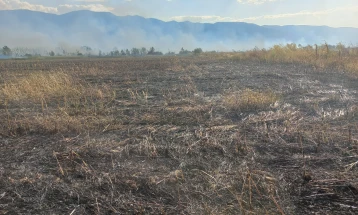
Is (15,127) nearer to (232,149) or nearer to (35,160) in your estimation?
(35,160)

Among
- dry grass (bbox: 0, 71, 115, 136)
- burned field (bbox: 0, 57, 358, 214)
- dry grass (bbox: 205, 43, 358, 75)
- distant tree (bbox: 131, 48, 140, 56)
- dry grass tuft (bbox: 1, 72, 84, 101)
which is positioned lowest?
burned field (bbox: 0, 57, 358, 214)

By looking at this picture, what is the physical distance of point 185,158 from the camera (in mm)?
3406

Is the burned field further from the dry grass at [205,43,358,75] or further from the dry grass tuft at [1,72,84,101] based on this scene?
the dry grass at [205,43,358,75]

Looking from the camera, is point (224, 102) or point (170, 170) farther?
point (224, 102)

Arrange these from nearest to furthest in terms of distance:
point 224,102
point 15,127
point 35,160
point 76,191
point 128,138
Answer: point 76,191
point 35,160
point 128,138
point 15,127
point 224,102

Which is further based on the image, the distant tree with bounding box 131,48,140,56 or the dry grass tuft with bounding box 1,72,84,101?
the distant tree with bounding box 131,48,140,56

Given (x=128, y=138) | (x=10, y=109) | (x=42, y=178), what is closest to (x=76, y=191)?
(x=42, y=178)

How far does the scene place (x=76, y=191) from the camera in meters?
2.73

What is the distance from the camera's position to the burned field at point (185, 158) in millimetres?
2504

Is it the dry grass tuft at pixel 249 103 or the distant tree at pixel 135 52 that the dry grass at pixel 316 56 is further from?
the distant tree at pixel 135 52

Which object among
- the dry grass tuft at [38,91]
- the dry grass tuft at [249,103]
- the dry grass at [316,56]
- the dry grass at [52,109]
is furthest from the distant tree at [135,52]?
the dry grass tuft at [249,103]

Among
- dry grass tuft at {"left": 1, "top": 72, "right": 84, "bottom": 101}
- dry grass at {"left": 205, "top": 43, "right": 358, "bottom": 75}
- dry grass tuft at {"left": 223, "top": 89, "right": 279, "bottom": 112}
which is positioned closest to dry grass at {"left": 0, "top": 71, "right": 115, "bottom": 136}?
dry grass tuft at {"left": 1, "top": 72, "right": 84, "bottom": 101}

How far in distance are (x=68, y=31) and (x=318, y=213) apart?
168743 millimetres

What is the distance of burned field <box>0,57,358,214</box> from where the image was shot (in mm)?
2504
